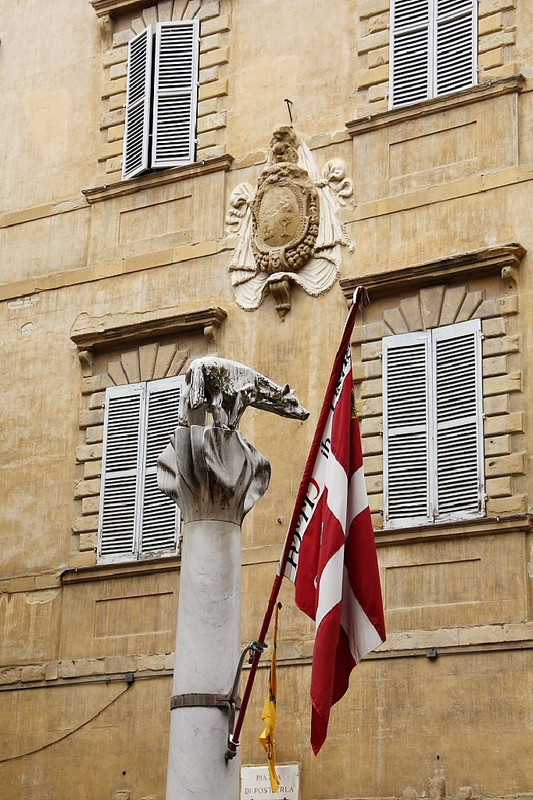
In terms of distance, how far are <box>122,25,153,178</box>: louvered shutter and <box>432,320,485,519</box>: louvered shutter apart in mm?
4360

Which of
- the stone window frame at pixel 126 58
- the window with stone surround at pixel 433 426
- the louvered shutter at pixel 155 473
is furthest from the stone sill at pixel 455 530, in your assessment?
the stone window frame at pixel 126 58

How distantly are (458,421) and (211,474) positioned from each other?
15.5ft

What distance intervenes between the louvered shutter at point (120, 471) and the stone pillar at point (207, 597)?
222 inches

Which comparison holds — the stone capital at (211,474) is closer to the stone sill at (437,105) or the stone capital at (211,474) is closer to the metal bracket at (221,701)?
the metal bracket at (221,701)

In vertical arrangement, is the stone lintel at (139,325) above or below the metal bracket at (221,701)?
above

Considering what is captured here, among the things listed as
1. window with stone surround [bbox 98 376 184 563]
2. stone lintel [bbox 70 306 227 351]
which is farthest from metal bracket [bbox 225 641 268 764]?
stone lintel [bbox 70 306 227 351]

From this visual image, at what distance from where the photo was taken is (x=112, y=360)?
1750 cm

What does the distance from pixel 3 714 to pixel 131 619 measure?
1.70m

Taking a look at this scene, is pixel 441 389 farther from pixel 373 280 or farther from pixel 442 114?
pixel 442 114

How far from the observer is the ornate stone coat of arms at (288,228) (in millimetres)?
16391

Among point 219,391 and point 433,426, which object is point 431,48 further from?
point 219,391

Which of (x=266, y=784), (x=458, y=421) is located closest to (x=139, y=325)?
(x=458, y=421)

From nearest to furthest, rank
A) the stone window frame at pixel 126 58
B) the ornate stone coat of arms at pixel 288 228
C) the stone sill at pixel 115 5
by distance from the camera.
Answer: the ornate stone coat of arms at pixel 288 228
the stone window frame at pixel 126 58
the stone sill at pixel 115 5

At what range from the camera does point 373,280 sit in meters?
15.8
